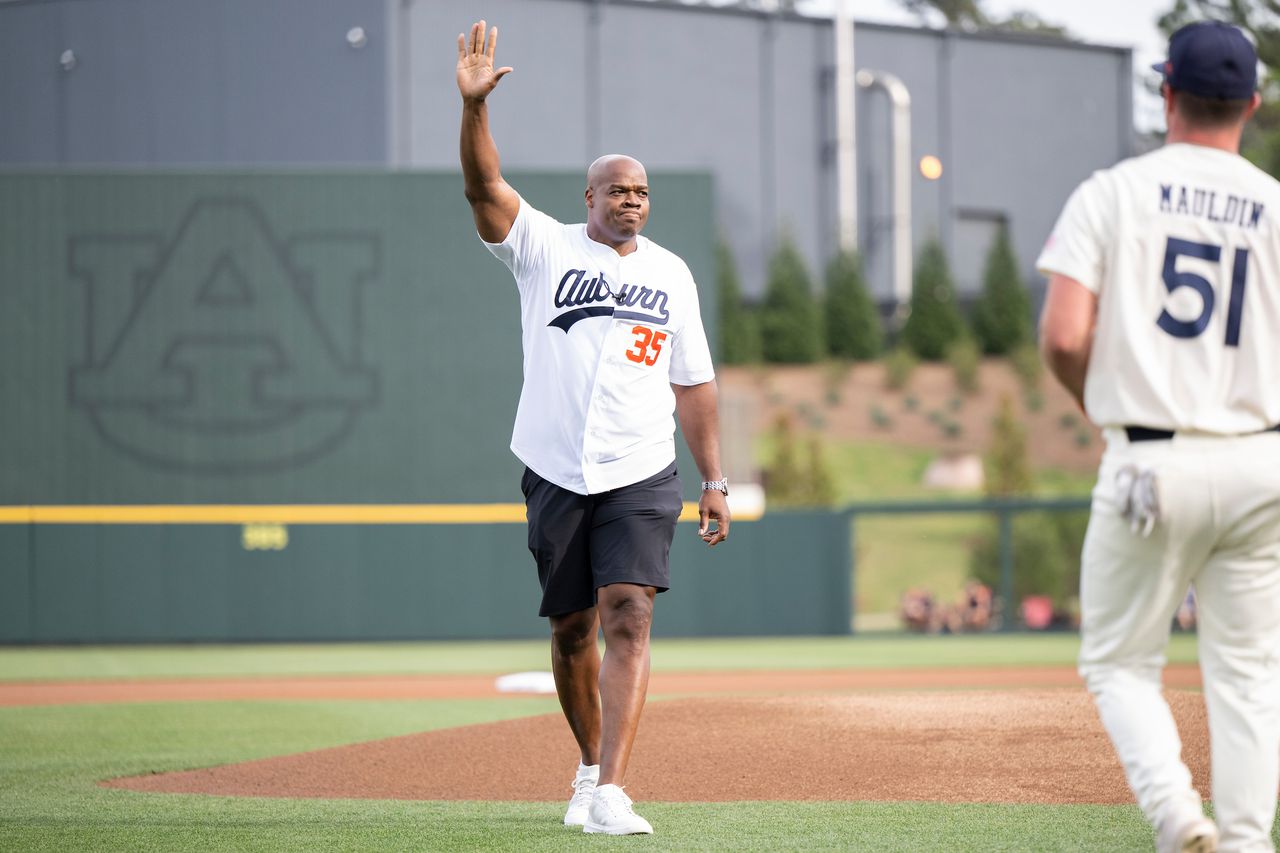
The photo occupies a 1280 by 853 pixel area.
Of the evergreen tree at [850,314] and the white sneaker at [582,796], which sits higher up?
the evergreen tree at [850,314]

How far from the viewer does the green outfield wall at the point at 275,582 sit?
1562cm

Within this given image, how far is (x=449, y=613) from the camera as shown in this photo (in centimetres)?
1591

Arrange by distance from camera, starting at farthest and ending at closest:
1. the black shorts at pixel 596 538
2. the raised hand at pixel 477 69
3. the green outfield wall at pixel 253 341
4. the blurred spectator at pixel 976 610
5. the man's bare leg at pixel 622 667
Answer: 1. the blurred spectator at pixel 976 610
2. the green outfield wall at pixel 253 341
3. the black shorts at pixel 596 538
4. the man's bare leg at pixel 622 667
5. the raised hand at pixel 477 69

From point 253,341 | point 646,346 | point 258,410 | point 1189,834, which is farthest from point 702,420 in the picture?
point 253,341

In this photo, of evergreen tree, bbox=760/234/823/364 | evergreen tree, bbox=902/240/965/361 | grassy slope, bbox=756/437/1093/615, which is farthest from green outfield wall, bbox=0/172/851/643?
evergreen tree, bbox=902/240/965/361

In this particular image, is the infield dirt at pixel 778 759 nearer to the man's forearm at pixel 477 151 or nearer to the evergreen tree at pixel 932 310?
the man's forearm at pixel 477 151

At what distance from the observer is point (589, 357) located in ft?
15.5

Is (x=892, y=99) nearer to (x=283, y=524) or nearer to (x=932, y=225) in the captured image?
(x=932, y=225)

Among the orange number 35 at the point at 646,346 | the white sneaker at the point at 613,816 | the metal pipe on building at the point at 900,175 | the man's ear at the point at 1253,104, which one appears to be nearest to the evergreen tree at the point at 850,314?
the metal pipe on building at the point at 900,175

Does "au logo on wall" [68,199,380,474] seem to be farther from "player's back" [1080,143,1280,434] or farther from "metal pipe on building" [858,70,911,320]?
"metal pipe on building" [858,70,911,320]

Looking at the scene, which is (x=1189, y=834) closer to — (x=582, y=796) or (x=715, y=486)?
(x=582, y=796)

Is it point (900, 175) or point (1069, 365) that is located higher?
point (900, 175)

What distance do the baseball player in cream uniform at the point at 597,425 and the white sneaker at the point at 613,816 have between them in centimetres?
16

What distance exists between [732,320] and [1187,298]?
32698mm
